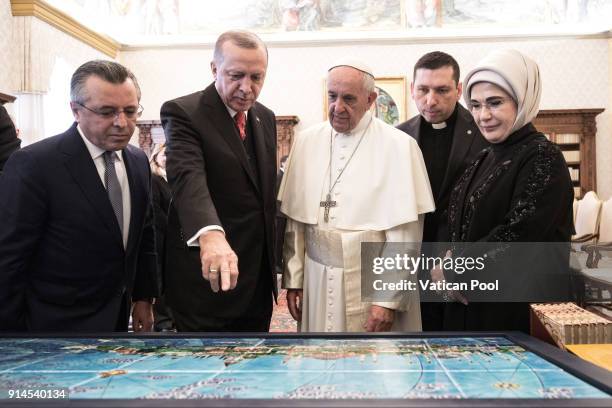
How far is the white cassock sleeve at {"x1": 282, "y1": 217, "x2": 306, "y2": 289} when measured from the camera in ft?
10.7

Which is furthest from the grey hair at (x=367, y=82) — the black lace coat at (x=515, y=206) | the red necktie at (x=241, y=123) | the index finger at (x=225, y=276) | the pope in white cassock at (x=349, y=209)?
→ the index finger at (x=225, y=276)

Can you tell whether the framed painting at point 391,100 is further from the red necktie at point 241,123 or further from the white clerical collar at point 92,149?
the white clerical collar at point 92,149

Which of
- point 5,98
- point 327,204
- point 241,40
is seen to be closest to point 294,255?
point 327,204

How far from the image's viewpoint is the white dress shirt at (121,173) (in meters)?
2.62

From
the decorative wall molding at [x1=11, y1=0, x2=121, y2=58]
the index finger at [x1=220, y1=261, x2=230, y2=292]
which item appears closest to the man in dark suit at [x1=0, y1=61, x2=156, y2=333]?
the index finger at [x1=220, y1=261, x2=230, y2=292]

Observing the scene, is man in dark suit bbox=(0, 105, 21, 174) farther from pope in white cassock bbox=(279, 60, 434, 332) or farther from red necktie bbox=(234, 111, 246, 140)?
pope in white cassock bbox=(279, 60, 434, 332)

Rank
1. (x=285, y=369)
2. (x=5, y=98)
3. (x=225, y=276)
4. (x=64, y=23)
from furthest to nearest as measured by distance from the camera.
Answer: (x=64, y=23), (x=5, y=98), (x=225, y=276), (x=285, y=369)

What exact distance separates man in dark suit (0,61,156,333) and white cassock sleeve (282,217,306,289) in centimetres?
91

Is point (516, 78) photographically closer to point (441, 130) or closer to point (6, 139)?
point (441, 130)

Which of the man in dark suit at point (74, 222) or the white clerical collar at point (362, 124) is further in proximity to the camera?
the white clerical collar at point (362, 124)

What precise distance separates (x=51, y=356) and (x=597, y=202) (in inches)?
385

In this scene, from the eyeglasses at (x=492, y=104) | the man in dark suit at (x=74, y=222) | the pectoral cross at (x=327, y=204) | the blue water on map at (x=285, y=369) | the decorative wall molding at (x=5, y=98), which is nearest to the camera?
the blue water on map at (x=285, y=369)

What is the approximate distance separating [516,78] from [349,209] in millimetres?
1066

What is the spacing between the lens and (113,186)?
2.65m
